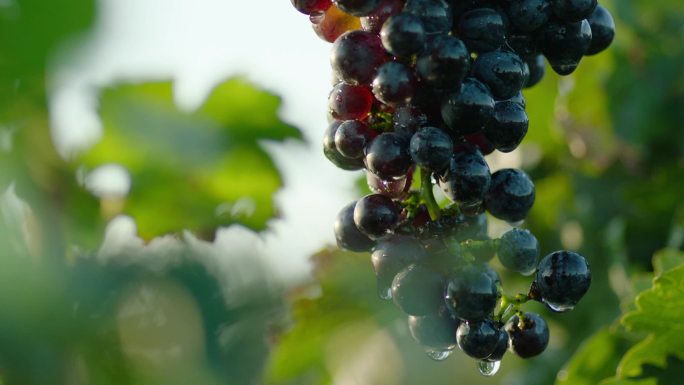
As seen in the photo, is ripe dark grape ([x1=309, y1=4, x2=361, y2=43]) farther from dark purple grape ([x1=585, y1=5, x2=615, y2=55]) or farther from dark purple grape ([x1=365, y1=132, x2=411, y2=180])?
dark purple grape ([x1=585, y1=5, x2=615, y2=55])

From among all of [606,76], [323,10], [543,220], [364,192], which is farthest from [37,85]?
[606,76]

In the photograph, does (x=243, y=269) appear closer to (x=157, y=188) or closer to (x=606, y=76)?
(x=157, y=188)

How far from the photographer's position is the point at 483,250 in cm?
151

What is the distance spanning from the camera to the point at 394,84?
138 centimetres

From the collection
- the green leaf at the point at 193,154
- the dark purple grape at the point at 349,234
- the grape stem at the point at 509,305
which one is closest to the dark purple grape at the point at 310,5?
the dark purple grape at the point at 349,234

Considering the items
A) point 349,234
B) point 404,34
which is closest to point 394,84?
point 404,34

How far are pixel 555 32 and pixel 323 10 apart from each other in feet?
1.17

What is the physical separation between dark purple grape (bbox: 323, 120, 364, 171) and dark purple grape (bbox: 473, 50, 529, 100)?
224mm

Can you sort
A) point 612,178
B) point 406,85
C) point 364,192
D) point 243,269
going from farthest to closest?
point 612,178
point 364,192
point 243,269
point 406,85

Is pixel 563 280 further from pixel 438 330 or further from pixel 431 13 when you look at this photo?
→ pixel 431 13

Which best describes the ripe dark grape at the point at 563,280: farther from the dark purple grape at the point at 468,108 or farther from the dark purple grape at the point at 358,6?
the dark purple grape at the point at 358,6

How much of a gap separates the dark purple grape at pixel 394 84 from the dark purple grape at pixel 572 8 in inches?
10.7

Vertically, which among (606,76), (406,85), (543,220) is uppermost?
(406,85)

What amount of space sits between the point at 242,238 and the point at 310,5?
3.05 feet
